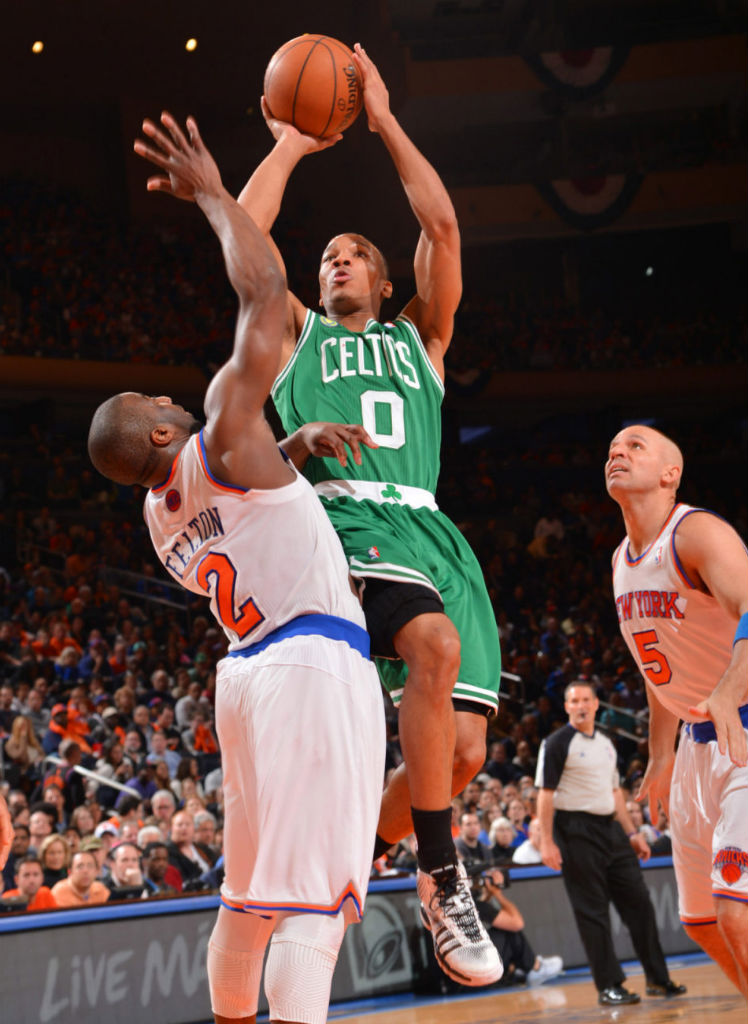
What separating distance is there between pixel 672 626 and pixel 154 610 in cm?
1417

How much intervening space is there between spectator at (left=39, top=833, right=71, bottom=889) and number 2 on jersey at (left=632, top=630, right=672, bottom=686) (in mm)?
5206

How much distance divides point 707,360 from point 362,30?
9.94 meters

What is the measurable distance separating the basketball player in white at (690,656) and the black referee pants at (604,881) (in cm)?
A: 351

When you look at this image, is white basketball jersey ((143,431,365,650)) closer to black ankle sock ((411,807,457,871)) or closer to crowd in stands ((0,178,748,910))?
black ankle sock ((411,807,457,871))

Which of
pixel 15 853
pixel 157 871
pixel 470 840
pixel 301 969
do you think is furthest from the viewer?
pixel 470 840

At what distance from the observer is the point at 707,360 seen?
25.7m

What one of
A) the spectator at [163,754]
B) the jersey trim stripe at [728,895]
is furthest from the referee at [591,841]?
the spectator at [163,754]

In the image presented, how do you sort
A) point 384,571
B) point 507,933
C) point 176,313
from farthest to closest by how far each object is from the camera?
point 176,313
point 507,933
point 384,571

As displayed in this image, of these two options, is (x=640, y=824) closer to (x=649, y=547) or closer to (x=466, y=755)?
(x=649, y=547)

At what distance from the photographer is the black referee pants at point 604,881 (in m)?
8.61

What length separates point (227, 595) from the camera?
3617 mm

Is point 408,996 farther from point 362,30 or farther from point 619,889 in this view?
point 362,30

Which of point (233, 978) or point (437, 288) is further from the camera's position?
point (437, 288)

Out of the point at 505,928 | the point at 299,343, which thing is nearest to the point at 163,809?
the point at 505,928
